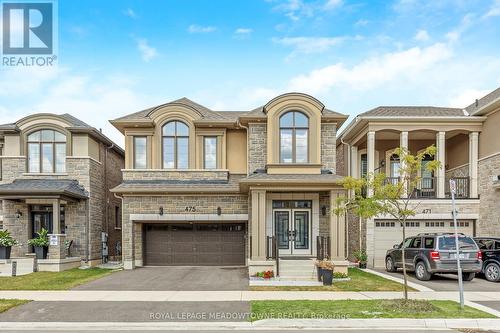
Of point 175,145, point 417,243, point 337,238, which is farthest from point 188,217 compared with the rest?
point 417,243

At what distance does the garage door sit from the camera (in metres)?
18.8

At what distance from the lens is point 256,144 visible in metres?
18.5

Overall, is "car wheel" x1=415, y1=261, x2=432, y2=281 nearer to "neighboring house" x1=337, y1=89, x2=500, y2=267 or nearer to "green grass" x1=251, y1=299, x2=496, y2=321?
"neighboring house" x1=337, y1=89, x2=500, y2=267

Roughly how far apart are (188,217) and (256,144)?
4601 millimetres

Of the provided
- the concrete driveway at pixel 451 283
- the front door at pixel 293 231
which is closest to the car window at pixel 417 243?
the concrete driveway at pixel 451 283

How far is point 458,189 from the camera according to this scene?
20.0 m

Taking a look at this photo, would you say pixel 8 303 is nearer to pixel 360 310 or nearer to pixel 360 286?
pixel 360 310

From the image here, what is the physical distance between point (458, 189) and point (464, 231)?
2.13 metres

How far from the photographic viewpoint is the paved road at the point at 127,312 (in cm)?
898

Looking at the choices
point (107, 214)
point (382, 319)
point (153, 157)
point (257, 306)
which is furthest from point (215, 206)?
point (382, 319)

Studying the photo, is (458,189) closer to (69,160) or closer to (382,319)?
(382,319)

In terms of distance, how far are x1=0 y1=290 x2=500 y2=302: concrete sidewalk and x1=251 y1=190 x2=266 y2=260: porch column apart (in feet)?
12.4

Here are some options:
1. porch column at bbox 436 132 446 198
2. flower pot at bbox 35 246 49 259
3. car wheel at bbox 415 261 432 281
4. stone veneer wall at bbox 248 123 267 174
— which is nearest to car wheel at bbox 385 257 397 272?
car wheel at bbox 415 261 432 281

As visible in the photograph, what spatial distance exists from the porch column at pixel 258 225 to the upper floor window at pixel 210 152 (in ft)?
13.5
